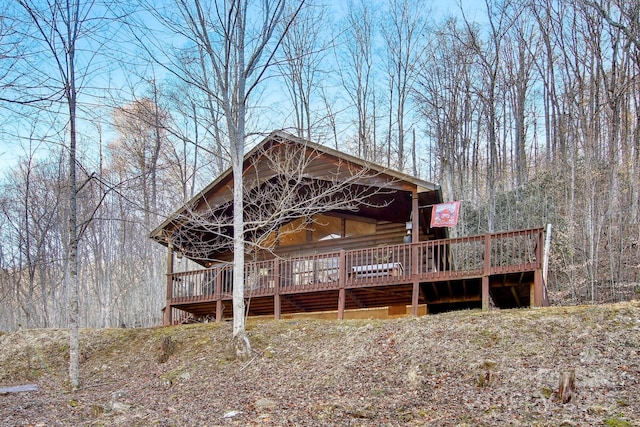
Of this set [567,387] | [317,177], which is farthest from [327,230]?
[567,387]

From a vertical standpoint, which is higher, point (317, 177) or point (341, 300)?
point (317, 177)

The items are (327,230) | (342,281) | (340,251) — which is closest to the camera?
(342,281)

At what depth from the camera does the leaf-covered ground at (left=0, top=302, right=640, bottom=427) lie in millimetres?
7004

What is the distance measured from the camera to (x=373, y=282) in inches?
524

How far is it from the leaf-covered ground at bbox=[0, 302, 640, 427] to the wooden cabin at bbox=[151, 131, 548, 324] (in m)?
1.87

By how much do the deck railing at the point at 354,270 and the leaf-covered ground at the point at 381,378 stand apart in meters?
1.72

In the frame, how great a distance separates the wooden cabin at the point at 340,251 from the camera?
12922 mm

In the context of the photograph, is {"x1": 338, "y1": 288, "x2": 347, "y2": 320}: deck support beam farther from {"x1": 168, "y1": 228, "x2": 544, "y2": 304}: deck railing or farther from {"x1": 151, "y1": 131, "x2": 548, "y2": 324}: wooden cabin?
{"x1": 168, "y1": 228, "x2": 544, "y2": 304}: deck railing

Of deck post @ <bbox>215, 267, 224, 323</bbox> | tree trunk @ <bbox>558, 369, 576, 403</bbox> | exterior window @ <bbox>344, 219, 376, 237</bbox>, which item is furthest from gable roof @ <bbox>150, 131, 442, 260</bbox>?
tree trunk @ <bbox>558, 369, 576, 403</bbox>

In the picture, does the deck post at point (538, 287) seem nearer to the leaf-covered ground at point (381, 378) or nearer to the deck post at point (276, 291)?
the leaf-covered ground at point (381, 378)

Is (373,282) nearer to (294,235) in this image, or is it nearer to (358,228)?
(358,228)

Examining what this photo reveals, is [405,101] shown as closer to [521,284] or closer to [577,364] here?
[521,284]

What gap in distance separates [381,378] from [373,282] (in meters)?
4.67

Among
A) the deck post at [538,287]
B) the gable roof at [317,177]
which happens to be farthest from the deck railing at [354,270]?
the gable roof at [317,177]
